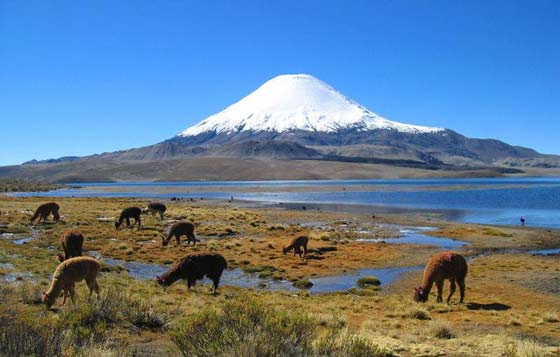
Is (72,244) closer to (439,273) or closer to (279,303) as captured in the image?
(279,303)

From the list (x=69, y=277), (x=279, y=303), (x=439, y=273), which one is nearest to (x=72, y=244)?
(x=69, y=277)

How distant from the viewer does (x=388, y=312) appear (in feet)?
42.1

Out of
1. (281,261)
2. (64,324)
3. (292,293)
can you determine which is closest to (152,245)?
(281,261)

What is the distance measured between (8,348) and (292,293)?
36.0ft

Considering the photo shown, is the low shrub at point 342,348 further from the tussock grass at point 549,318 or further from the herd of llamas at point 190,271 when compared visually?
the tussock grass at point 549,318

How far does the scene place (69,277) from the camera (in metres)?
10.5

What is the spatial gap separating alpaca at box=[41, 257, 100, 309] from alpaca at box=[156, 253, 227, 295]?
10.1ft

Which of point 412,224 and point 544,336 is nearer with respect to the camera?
point 544,336

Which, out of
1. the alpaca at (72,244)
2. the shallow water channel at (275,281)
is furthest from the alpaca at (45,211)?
the alpaca at (72,244)

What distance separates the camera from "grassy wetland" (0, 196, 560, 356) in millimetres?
6559

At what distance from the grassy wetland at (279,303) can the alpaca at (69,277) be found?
285mm

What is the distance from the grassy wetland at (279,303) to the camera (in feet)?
21.5

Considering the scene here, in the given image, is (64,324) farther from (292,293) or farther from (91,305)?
(292,293)

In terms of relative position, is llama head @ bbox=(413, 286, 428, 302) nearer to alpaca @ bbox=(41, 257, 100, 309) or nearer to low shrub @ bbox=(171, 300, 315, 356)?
low shrub @ bbox=(171, 300, 315, 356)
